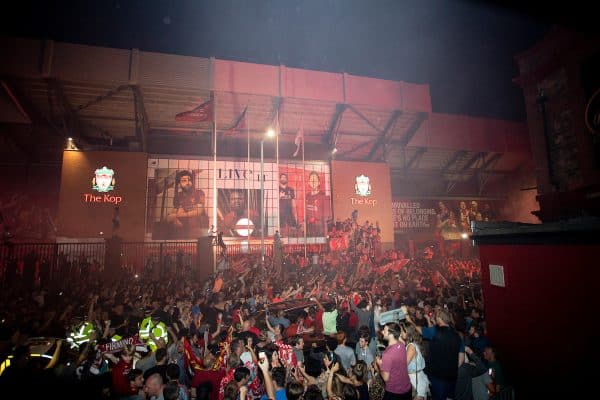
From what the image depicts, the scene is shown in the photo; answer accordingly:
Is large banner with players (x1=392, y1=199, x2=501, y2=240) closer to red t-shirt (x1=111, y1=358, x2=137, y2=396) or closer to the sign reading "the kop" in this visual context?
the sign reading "the kop"

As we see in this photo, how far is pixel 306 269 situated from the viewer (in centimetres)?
1886

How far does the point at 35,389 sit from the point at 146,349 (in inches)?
63.9

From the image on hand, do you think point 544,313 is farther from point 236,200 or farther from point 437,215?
point 437,215

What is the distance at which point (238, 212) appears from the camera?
969 inches

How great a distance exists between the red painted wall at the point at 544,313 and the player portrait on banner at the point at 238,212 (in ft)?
61.4

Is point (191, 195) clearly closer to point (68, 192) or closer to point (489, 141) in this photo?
point (68, 192)

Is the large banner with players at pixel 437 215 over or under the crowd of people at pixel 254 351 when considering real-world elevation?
over

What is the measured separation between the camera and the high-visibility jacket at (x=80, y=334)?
6.75 meters

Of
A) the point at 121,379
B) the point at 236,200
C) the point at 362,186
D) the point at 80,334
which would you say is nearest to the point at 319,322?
the point at 121,379

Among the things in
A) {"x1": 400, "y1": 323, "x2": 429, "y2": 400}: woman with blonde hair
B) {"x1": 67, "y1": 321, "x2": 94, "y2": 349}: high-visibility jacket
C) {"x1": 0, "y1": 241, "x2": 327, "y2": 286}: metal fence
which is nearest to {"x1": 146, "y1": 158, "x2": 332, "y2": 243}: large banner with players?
{"x1": 0, "y1": 241, "x2": 327, "y2": 286}: metal fence

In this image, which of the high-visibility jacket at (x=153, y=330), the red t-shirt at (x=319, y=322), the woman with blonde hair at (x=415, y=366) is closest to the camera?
the woman with blonde hair at (x=415, y=366)

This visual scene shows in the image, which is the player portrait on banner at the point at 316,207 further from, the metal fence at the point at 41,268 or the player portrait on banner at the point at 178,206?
the metal fence at the point at 41,268

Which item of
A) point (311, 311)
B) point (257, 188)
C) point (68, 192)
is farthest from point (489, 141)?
point (68, 192)

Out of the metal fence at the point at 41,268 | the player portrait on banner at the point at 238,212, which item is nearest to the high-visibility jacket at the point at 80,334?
the metal fence at the point at 41,268
